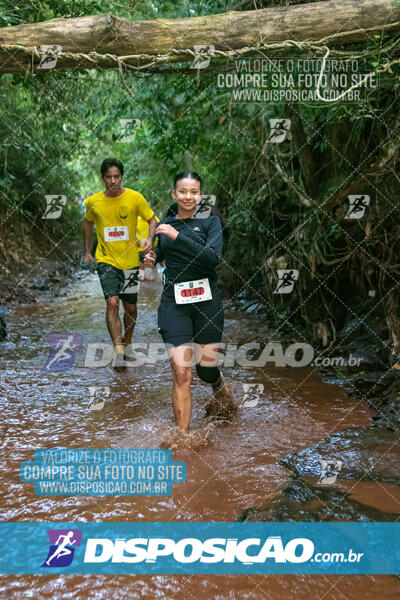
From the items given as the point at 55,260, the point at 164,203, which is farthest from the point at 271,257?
the point at 55,260

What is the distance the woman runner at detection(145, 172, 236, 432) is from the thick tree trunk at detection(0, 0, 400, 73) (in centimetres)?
150

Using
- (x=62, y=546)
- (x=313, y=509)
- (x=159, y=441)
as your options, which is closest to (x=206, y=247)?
(x=159, y=441)

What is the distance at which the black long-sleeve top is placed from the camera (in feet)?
11.1

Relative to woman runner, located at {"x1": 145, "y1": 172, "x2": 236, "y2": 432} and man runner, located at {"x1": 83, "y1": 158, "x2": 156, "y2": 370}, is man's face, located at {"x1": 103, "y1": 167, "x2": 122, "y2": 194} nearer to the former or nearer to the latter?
man runner, located at {"x1": 83, "y1": 158, "x2": 156, "y2": 370}

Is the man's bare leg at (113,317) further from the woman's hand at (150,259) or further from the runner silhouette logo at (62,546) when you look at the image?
the runner silhouette logo at (62,546)

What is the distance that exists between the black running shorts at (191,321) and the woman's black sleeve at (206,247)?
31cm

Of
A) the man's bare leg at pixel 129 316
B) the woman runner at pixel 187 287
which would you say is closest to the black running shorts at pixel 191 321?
the woman runner at pixel 187 287

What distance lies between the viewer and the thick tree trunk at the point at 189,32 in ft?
13.4

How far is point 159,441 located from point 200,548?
3.88 feet

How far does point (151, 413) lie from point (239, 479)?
4.21ft

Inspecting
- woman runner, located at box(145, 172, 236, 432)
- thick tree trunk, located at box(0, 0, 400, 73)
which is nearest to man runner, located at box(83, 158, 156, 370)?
thick tree trunk, located at box(0, 0, 400, 73)

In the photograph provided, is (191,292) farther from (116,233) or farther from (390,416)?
(116,233)

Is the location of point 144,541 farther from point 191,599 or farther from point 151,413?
point 151,413

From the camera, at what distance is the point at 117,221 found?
5383 millimetres
